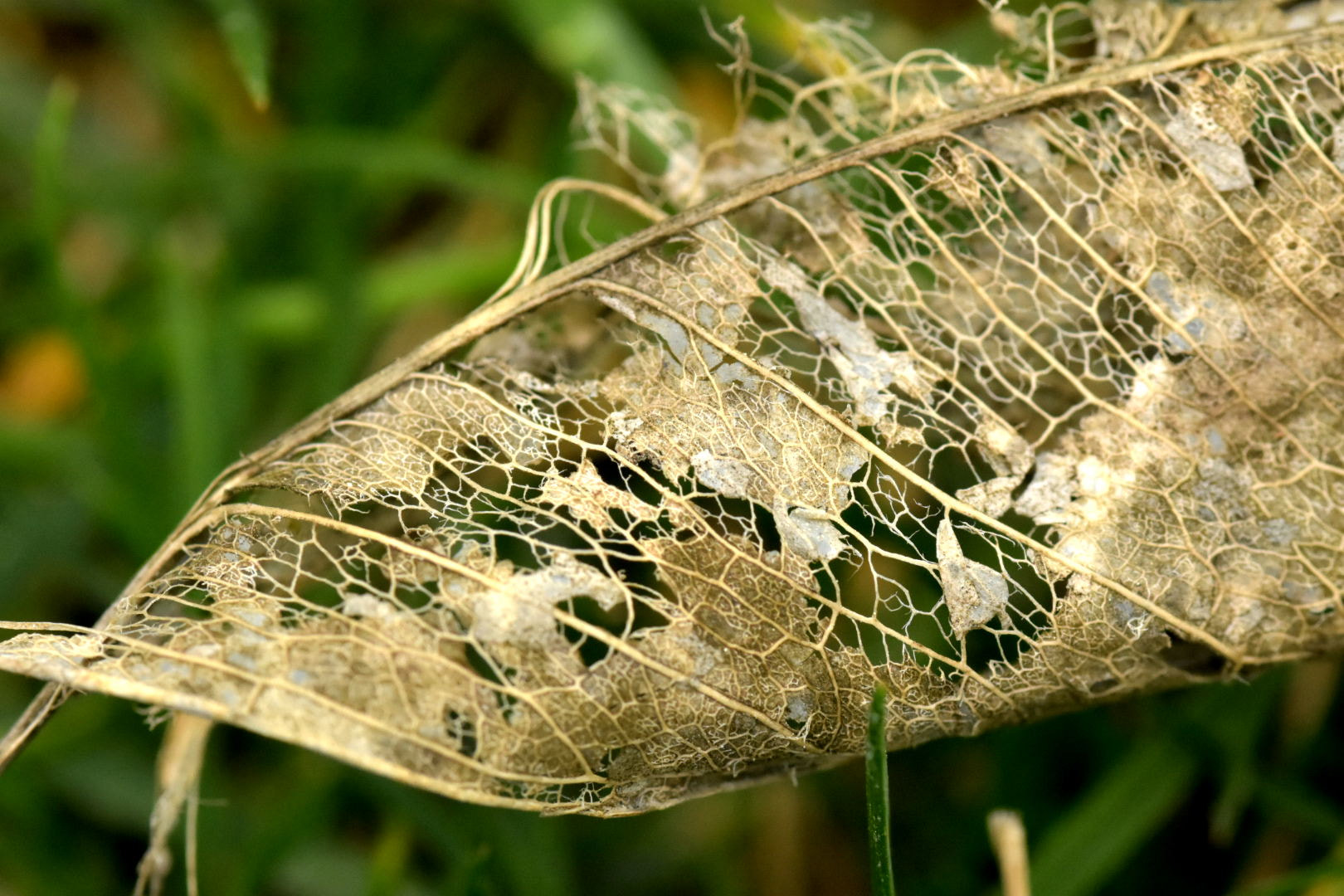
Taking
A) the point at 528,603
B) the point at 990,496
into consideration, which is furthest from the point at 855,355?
the point at 528,603

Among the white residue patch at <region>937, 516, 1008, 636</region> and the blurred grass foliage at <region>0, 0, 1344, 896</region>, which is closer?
the white residue patch at <region>937, 516, 1008, 636</region>

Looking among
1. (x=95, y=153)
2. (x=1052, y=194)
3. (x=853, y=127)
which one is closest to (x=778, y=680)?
(x=1052, y=194)

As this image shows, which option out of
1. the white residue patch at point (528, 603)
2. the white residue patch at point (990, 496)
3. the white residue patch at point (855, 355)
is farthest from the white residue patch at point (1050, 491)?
the white residue patch at point (528, 603)

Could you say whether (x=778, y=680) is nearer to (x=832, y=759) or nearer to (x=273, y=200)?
(x=832, y=759)

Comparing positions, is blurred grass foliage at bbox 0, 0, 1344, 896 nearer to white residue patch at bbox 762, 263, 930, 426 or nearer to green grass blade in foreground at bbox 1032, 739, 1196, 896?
green grass blade in foreground at bbox 1032, 739, 1196, 896

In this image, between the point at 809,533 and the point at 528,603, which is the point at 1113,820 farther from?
the point at 528,603

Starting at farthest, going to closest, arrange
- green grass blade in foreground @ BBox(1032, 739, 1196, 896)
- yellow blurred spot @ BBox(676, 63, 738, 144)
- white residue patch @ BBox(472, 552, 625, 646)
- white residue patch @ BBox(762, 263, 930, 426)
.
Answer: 1. yellow blurred spot @ BBox(676, 63, 738, 144)
2. green grass blade in foreground @ BBox(1032, 739, 1196, 896)
3. white residue patch @ BBox(762, 263, 930, 426)
4. white residue patch @ BBox(472, 552, 625, 646)

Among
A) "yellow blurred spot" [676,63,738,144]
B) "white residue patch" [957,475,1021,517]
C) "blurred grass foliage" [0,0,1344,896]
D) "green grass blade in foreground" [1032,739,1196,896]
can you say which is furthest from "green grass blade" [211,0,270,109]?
"green grass blade in foreground" [1032,739,1196,896]
